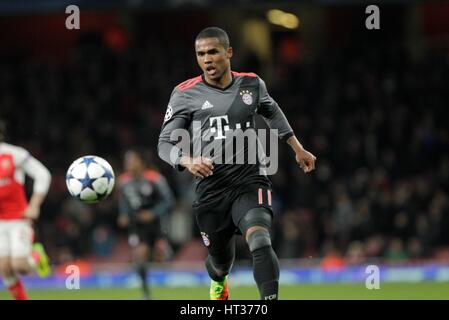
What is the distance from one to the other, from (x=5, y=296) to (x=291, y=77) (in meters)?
9.95

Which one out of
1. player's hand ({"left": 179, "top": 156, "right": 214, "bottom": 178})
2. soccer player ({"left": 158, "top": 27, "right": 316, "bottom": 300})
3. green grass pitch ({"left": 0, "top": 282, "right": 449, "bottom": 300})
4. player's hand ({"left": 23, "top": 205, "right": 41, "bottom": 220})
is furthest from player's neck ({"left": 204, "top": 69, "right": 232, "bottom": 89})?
green grass pitch ({"left": 0, "top": 282, "right": 449, "bottom": 300})

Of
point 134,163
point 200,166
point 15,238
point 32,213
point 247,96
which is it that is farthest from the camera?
point 134,163

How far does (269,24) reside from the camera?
24547mm

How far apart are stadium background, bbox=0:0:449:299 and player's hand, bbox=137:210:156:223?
1.31 metres

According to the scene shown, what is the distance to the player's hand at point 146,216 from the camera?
13055 mm

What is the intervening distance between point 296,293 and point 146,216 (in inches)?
92.4

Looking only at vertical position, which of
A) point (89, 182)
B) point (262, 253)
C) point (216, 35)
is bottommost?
point (262, 253)

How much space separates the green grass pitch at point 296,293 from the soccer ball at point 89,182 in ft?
11.4

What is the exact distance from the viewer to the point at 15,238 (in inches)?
369

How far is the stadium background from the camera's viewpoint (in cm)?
1677

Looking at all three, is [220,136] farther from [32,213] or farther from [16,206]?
[16,206]

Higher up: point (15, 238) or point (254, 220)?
point (254, 220)

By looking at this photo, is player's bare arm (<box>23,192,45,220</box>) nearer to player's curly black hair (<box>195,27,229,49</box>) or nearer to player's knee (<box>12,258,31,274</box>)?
player's knee (<box>12,258,31,274</box>)

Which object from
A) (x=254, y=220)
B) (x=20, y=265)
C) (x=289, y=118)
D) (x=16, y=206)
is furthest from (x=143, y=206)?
(x=289, y=118)
